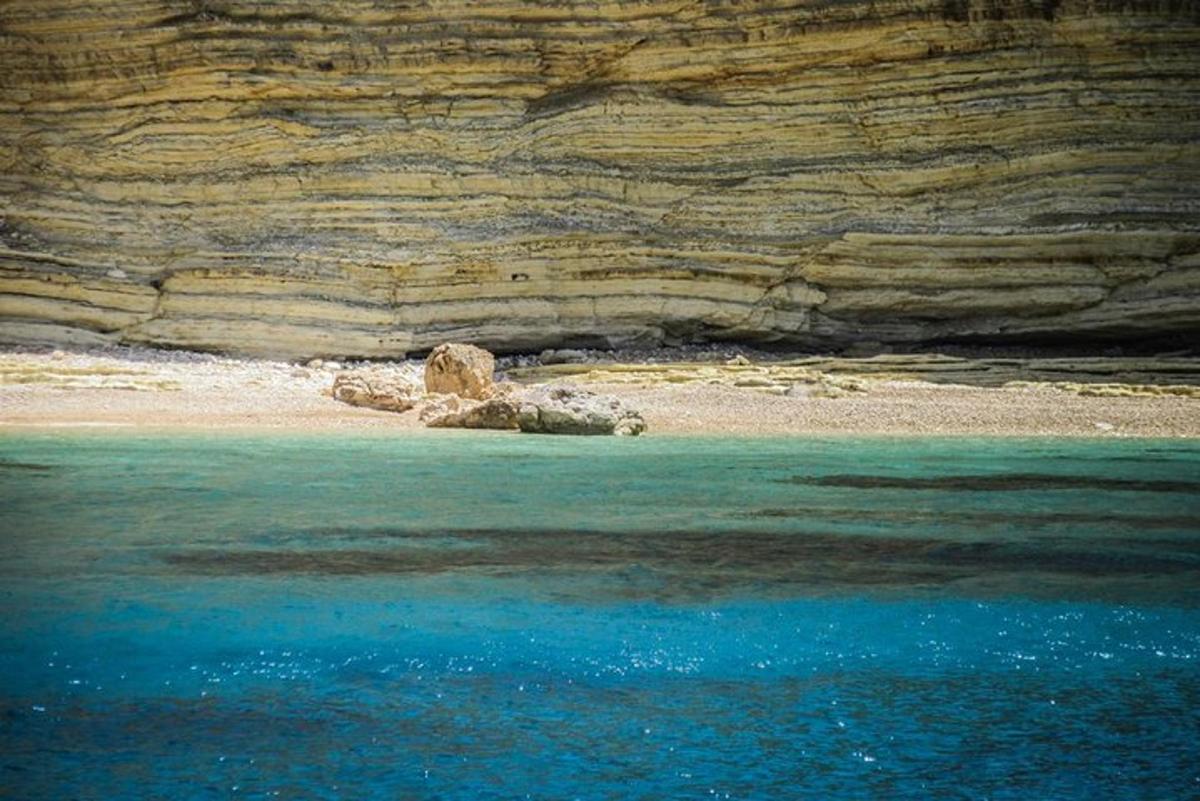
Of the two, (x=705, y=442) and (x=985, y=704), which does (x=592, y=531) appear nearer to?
(x=985, y=704)

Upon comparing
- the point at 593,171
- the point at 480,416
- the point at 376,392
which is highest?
the point at 593,171

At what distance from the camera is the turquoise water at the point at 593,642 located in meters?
3.47

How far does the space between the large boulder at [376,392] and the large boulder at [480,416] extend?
0.82 meters

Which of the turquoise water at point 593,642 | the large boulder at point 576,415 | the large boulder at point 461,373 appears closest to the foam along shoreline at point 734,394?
the large boulder at point 576,415

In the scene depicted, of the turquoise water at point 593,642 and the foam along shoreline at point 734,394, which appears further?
the foam along shoreline at point 734,394

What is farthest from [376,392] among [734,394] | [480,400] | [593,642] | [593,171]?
[593,642]

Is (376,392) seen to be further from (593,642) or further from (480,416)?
(593,642)

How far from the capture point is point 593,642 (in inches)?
187

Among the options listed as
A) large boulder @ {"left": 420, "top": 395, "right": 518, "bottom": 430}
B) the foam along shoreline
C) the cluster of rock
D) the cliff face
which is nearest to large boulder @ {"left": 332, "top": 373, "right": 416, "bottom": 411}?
the cluster of rock

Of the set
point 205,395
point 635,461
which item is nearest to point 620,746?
point 635,461

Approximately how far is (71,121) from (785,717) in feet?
69.2

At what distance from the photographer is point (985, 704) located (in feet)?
13.4

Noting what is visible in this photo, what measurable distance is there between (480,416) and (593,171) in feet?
25.2

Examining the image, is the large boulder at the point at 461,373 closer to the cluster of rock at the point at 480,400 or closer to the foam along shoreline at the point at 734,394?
the cluster of rock at the point at 480,400
